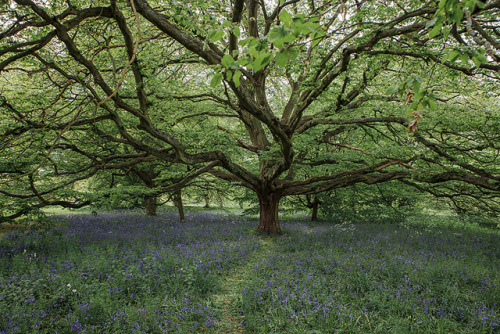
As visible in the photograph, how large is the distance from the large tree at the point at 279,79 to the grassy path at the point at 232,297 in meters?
3.45

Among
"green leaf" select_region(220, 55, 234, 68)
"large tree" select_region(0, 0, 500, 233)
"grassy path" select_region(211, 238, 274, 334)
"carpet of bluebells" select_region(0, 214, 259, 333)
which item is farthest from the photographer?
"grassy path" select_region(211, 238, 274, 334)

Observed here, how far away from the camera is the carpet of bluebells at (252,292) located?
383 cm

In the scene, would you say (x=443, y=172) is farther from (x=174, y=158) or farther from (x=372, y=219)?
(x=372, y=219)

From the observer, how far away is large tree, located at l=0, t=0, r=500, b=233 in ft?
7.39

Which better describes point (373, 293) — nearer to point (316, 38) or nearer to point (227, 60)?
point (316, 38)

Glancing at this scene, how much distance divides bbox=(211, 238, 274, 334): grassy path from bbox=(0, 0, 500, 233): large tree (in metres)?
3.45

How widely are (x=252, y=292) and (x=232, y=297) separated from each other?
24.1 inches

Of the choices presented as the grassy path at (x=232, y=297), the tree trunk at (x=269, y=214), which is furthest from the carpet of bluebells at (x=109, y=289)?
the tree trunk at (x=269, y=214)

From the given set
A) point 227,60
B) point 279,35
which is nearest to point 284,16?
point 279,35

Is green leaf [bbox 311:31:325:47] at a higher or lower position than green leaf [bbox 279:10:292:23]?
higher

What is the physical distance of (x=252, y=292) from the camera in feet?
16.1

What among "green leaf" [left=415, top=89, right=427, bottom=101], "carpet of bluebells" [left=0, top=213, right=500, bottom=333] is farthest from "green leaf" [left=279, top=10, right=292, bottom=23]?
"carpet of bluebells" [left=0, top=213, right=500, bottom=333]

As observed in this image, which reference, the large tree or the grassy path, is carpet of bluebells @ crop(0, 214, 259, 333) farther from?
the large tree

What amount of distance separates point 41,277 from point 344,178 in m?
9.63
